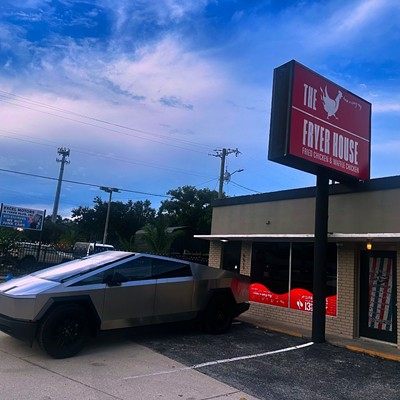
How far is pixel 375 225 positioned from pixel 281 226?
2671 millimetres

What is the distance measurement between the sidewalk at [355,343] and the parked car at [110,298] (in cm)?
138

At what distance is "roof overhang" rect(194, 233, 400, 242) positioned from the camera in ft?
27.6

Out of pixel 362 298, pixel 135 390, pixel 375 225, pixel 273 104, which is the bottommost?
pixel 135 390

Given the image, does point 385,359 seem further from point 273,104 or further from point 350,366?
point 273,104

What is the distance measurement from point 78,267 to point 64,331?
1302 mm

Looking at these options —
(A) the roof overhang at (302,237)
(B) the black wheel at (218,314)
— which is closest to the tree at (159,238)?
(A) the roof overhang at (302,237)

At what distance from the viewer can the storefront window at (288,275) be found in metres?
10.2

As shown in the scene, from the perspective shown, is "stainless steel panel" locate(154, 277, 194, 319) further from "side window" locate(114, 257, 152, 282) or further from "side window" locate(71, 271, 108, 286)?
"side window" locate(71, 271, 108, 286)

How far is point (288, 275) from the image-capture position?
1123cm

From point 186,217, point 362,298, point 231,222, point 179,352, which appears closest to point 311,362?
point 179,352

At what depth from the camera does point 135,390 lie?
5180 mm

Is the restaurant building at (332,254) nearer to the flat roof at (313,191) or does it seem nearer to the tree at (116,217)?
the flat roof at (313,191)

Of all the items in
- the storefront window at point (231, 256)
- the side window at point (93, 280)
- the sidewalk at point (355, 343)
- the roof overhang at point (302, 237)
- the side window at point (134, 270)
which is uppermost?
the roof overhang at point (302, 237)

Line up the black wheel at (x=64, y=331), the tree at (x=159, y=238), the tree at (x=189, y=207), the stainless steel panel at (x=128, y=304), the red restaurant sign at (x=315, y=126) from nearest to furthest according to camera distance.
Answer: the black wheel at (x=64, y=331) → the stainless steel panel at (x=128, y=304) → the red restaurant sign at (x=315, y=126) → the tree at (x=159, y=238) → the tree at (x=189, y=207)
